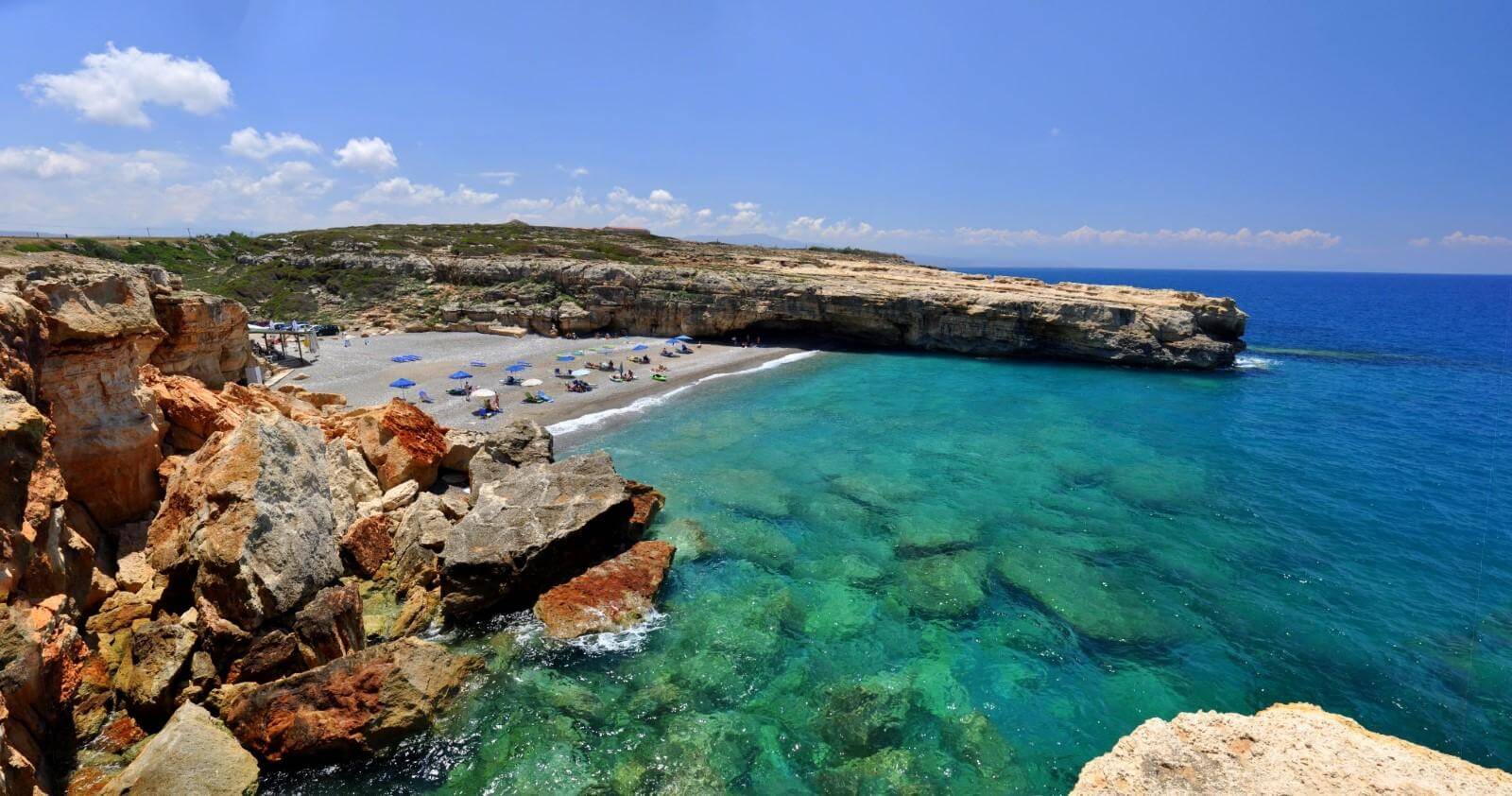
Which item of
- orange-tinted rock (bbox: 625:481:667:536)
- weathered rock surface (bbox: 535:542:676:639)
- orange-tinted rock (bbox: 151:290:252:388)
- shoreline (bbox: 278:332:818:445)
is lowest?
weathered rock surface (bbox: 535:542:676:639)

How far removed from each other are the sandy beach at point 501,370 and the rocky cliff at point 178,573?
47.2 feet

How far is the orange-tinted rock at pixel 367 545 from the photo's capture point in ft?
52.5

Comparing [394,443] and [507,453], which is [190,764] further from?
[507,453]

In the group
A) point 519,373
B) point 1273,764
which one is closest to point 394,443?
point 1273,764

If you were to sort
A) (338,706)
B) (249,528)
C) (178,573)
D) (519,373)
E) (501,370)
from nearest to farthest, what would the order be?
(338,706) → (249,528) → (178,573) → (519,373) → (501,370)

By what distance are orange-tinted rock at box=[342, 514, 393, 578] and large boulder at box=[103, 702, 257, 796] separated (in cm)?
527

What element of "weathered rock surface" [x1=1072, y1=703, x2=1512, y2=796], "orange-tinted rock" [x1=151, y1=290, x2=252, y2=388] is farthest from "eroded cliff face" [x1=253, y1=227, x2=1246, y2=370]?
"weathered rock surface" [x1=1072, y1=703, x2=1512, y2=796]

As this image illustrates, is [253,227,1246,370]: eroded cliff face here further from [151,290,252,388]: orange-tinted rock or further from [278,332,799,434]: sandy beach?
[151,290,252,388]: orange-tinted rock

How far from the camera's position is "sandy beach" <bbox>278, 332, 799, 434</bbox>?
33.5 m

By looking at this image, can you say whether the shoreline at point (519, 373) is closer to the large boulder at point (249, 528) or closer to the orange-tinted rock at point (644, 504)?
the orange-tinted rock at point (644, 504)

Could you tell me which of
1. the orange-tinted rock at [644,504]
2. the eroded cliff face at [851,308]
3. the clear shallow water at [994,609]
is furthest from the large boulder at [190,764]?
the eroded cliff face at [851,308]

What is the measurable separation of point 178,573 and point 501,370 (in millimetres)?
29590

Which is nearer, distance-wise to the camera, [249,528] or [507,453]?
[249,528]

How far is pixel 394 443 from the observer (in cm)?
1945
